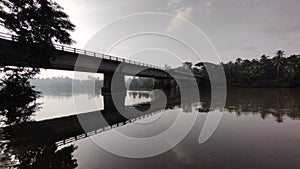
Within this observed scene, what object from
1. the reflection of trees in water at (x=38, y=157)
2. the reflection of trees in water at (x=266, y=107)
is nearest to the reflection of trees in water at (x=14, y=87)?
the reflection of trees in water at (x=38, y=157)

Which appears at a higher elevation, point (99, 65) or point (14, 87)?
point (99, 65)

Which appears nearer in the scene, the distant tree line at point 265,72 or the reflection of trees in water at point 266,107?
the reflection of trees in water at point 266,107

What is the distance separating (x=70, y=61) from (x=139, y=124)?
21167mm

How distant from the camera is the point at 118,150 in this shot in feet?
27.3

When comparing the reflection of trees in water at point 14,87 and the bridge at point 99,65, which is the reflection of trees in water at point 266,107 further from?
the reflection of trees in water at point 14,87

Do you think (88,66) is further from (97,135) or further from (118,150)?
(118,150)

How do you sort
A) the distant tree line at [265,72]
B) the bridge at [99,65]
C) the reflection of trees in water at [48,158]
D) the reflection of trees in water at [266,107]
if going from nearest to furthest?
the reflection of trees in water at [48,158] → the reflection of trees in water at [266,107] → the bridge at [99,65] → the distant tree line at [265,72]

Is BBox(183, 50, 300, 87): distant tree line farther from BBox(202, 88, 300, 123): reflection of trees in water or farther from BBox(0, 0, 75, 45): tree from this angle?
BBox(0, 0, 75, 45): tree

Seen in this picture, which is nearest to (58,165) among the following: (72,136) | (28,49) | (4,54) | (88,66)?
(72,136)

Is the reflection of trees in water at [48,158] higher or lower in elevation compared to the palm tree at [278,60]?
lower

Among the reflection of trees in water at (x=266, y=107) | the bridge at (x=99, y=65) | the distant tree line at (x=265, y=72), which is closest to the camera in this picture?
the reflection of trees in water at (x=266, y=107)

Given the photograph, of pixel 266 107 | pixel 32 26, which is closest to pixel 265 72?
pixel 266 107

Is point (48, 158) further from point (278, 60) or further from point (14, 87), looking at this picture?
point (278, 60)

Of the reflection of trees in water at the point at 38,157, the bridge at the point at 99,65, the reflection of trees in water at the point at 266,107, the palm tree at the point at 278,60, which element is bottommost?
the reflection of trees in water at the point at 38,157
